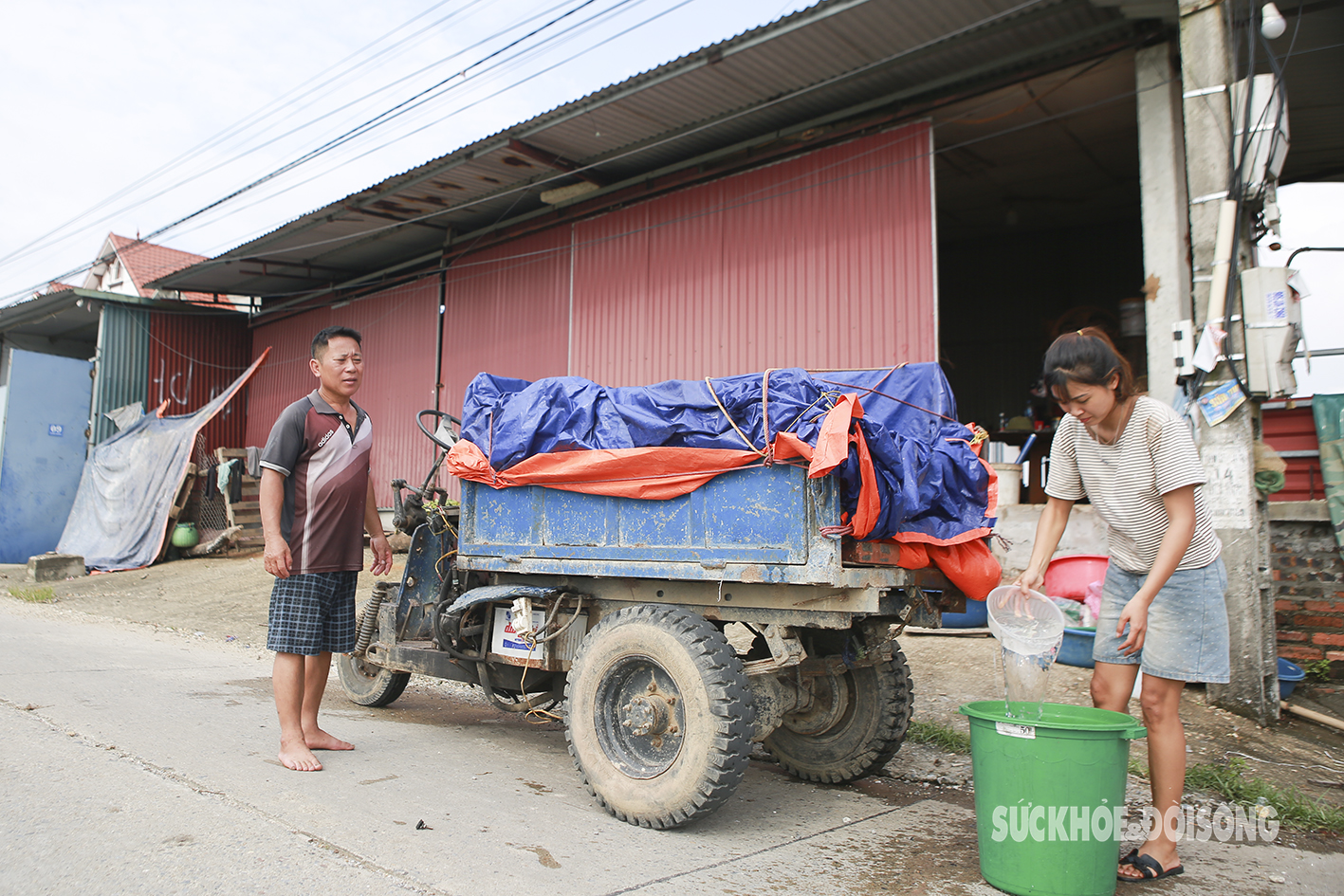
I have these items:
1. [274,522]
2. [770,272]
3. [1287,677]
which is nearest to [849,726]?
[274,522]

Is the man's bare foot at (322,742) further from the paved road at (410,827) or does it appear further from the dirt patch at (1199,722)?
the dirt patch at (1199,722)

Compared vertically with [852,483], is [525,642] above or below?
below

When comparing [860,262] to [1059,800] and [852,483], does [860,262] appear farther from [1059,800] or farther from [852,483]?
[1059,800]

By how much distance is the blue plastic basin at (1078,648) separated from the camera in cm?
555

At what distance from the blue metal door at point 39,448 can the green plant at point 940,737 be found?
55.9ft

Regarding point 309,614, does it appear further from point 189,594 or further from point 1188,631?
point 189,594

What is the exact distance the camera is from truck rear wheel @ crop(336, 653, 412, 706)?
5.30 metres

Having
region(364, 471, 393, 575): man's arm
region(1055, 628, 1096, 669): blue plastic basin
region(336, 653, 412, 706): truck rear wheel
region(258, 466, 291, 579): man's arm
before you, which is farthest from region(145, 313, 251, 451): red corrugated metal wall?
region(1055, 628, 1096, 669): blue plastic basin

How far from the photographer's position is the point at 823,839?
3.26 m

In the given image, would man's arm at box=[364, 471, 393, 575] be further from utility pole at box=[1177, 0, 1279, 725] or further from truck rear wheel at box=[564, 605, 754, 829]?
utility pole at box=[1177, 0, 1279, 725]

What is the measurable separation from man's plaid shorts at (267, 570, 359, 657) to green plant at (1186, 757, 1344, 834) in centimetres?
431

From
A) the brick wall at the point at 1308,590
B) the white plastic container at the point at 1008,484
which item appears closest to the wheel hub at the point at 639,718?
the brick wall at the point at 1308,590

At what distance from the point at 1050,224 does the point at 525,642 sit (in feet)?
39.5

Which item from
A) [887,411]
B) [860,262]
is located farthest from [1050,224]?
[887,411]
